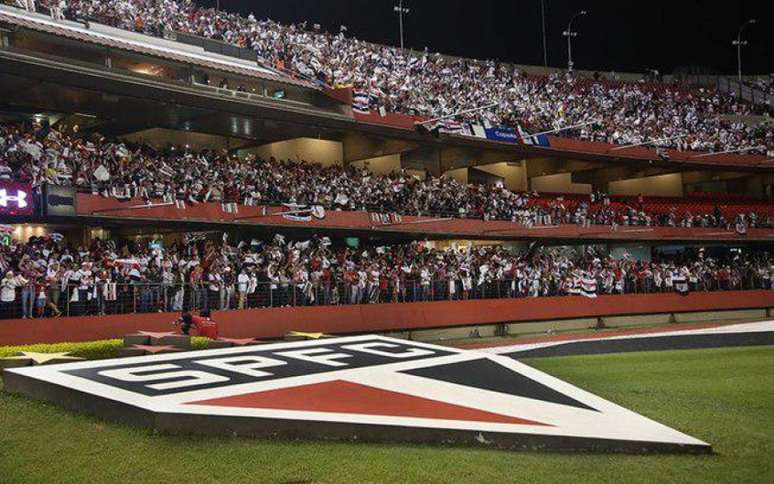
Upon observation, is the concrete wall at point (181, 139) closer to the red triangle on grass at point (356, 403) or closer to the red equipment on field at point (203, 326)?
the red equipment on field at point (203, 326)

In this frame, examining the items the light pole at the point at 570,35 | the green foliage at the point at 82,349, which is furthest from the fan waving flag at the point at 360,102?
the light pole at the point at 570,35

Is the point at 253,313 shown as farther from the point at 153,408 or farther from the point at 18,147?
the point at 153,408

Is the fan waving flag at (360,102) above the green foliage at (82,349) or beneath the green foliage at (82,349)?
above

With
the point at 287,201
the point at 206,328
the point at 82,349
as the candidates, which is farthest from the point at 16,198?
the point at 287,201

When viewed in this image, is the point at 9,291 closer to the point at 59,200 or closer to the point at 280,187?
the point at 59,200

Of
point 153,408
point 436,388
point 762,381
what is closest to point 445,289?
point 762,381

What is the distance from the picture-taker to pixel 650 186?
54531mm

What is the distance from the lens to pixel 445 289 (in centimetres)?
3044

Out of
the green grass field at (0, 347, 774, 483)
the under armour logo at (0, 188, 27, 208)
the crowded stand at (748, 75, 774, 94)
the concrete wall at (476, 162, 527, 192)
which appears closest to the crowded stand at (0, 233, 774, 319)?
the under armour logo at (0, 188, 27, 208)

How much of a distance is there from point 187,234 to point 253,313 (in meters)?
8.30

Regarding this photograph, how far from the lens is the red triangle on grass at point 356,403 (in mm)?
7812

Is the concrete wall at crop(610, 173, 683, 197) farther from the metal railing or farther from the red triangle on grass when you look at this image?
the red triangle on grass

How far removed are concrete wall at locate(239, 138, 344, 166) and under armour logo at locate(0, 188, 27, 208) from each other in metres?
16.4

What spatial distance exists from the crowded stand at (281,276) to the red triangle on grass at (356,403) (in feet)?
43.3
